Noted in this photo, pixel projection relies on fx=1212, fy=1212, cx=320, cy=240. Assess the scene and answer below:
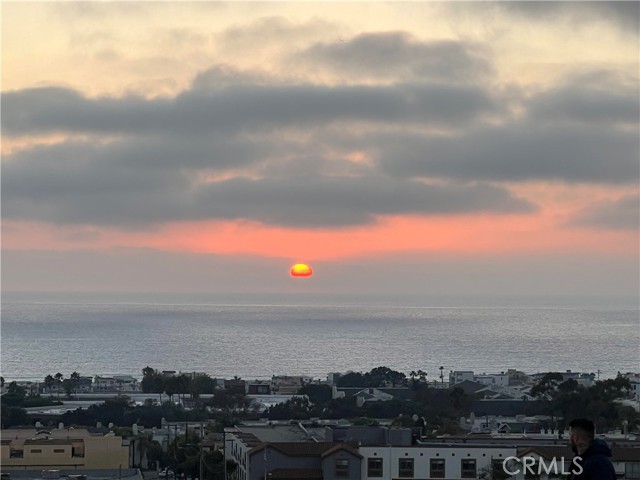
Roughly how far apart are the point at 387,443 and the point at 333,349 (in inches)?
5511

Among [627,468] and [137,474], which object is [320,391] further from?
[627,468]

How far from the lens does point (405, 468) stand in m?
28.7

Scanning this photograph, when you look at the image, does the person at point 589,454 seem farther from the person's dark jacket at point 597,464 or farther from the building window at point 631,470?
the building window at point 631,470

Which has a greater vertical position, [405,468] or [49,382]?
[49,382]

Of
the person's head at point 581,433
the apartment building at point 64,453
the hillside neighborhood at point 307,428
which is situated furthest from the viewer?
the apartment building at point 64,453

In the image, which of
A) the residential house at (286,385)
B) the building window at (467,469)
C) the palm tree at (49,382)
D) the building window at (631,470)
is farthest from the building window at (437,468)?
the palm tree at (49,382)

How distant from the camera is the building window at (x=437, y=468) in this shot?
28.7 metres

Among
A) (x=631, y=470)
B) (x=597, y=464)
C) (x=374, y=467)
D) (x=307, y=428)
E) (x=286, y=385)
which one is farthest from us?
(x=286, y=385)

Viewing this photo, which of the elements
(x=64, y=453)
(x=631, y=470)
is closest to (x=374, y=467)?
(x=631, y=470)

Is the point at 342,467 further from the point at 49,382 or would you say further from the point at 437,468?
Answer: the point at 49,382

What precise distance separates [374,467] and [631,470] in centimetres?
600

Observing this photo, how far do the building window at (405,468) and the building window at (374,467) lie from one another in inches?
18.9

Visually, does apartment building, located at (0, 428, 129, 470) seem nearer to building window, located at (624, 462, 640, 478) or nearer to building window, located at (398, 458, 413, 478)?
building window, located at (398, 458, 413, 478)

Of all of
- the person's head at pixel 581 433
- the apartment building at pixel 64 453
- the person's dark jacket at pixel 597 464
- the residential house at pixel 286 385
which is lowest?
the apartment building at pixel 64 453
